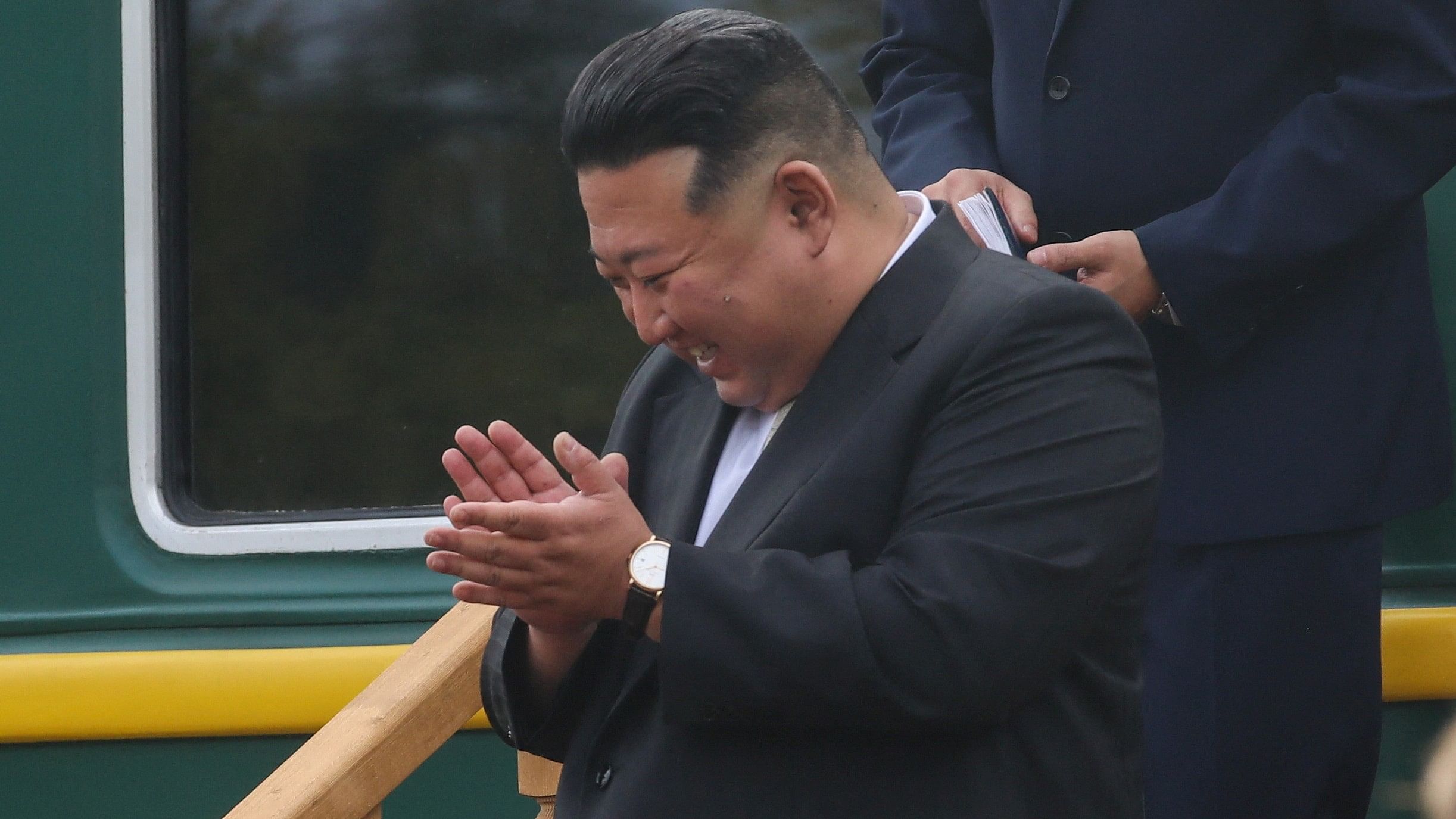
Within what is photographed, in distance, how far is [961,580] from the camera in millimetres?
1306

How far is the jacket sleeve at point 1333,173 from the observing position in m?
1.72

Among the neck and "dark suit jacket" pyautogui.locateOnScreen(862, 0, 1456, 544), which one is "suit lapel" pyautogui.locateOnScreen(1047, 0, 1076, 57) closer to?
"dark suit jacket" pyautogui.locateOnScreen(862, 0, 1456, 544)

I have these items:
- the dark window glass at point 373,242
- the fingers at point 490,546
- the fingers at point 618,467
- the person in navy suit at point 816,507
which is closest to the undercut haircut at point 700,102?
the person in navy suit at point 816,507

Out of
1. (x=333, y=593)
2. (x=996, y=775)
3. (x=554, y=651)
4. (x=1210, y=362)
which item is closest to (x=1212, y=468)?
(x=1210, y=362)

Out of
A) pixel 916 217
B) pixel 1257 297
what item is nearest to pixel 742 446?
pixel 916 217

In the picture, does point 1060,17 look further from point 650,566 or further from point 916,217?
point 650,566

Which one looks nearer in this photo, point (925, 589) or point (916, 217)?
point (925, 589)

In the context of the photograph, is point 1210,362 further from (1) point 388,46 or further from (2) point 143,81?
(2) point 143,81

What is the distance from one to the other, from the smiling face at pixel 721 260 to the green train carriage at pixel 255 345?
3.16 ft

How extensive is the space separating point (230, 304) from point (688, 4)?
0.80 meters

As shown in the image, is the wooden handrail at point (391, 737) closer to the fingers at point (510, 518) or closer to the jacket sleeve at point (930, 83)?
the fingers at point (510, 518)

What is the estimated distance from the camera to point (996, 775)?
1390 mm

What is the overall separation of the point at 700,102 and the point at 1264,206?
64 cm

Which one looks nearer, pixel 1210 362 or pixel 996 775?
pixel 996 775
